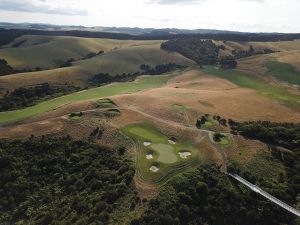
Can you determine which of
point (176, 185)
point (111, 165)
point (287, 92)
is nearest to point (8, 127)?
point (111, 165)

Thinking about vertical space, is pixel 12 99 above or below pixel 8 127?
below

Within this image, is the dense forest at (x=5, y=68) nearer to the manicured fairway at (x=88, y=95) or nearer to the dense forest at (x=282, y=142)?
the manicured fairway at (x=88, y=95)

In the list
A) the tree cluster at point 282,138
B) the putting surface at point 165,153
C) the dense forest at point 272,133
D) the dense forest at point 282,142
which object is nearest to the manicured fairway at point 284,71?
the tree cluster at point 282,138

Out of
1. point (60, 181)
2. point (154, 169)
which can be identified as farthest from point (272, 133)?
point (60, 181)

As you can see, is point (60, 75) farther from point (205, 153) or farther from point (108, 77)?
point (205, 153)

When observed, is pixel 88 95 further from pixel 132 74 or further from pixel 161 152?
pixel 132 74

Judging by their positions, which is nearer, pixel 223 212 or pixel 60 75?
pixel 223 212
